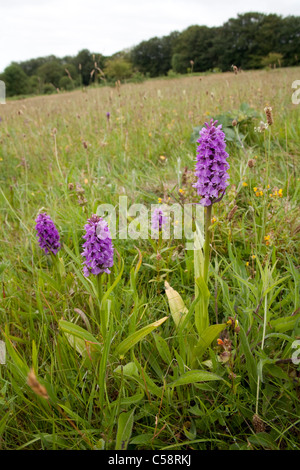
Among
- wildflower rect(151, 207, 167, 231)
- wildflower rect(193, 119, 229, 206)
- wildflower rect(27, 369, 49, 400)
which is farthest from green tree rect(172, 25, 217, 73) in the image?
wildflower rect(27, 369, 49, 400)

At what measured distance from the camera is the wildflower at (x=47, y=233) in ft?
5.65

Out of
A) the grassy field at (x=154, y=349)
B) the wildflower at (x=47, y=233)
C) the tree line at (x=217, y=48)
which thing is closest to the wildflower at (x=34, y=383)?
the grassy field at (x=154, y=349)

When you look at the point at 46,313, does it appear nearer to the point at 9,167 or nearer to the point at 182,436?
the point at 182,436

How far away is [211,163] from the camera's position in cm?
122

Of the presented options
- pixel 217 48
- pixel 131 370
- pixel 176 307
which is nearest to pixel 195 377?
pixel 131 370

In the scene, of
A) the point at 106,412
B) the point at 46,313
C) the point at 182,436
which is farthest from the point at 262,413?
the point at 46,313

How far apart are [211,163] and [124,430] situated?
1.05m

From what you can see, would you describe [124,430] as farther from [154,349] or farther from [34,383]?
[34,383]

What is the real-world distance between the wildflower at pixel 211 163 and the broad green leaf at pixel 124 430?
869 millimetres

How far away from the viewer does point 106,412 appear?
1215 millimetres

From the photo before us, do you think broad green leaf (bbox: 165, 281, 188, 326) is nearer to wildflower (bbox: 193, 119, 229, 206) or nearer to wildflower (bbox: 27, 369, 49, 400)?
wildflower (bbox: 193, 119, 229, 206)

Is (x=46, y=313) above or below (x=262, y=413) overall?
above

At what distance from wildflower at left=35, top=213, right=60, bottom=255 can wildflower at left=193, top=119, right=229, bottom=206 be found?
924 mm

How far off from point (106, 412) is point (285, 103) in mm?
4952
